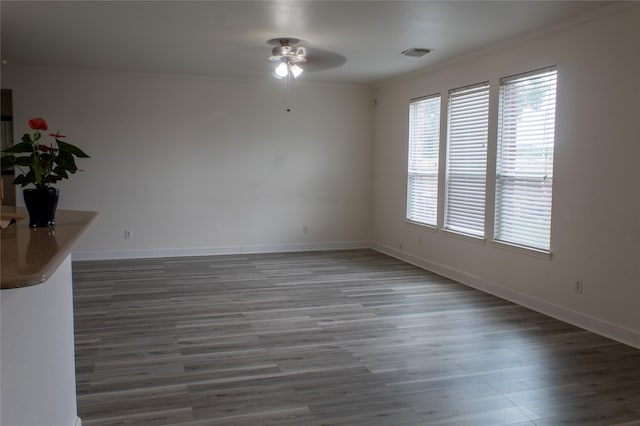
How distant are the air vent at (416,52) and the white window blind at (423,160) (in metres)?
0.85

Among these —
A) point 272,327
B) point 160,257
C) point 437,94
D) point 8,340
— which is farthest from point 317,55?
point 8,340

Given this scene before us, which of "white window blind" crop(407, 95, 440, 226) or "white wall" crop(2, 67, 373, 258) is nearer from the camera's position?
"white window blind" crop(407, 95, 440, 226)

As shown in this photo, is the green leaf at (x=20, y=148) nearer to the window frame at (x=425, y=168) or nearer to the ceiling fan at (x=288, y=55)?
the ceiling fan at (x=288, y=55)

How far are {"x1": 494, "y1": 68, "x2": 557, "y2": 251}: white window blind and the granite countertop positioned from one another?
3794mm

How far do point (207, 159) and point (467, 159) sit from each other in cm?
361

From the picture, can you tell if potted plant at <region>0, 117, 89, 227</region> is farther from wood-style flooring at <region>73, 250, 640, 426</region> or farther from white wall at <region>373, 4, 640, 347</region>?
white wall at <region>373, 4, 640, 347</region>

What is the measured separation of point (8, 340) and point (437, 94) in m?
5.64

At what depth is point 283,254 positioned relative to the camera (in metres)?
7.48

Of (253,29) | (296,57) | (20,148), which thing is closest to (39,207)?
(20,148)

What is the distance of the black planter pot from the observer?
2.18 m

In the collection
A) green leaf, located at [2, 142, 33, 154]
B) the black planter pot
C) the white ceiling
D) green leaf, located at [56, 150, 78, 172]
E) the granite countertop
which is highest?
the white ceiling

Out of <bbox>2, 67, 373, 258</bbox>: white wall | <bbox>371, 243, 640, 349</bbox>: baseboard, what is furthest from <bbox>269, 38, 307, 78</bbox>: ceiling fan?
<bbox>371, 243, 640, 349</bbox>: baseboard

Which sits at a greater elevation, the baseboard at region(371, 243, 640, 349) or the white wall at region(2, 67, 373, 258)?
the white wall at region(2, 67, 373, 258)

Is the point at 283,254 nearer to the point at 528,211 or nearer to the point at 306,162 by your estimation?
the point at 306,162
